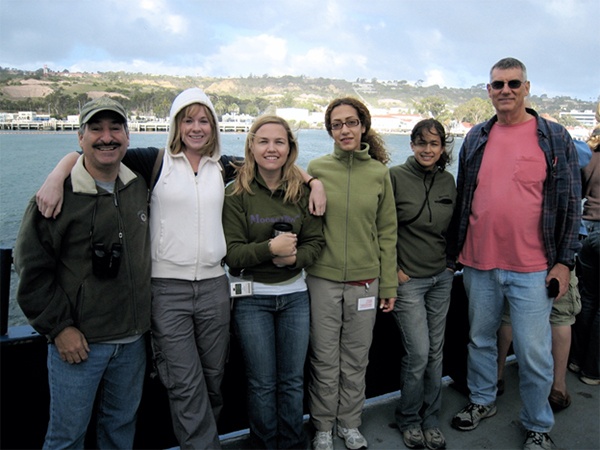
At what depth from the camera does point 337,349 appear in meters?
2.16

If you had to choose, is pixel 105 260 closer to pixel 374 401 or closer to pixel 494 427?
pixel 374 401

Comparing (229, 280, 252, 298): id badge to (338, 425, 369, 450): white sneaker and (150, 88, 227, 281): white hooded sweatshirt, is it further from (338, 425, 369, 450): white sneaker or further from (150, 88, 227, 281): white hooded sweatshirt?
(338, 425, 369, 450): white sneaker

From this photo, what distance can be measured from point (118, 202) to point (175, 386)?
0.76m

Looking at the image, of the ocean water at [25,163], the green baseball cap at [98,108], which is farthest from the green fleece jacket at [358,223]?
the green baseball cap at [98,108]

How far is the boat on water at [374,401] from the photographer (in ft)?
6.05

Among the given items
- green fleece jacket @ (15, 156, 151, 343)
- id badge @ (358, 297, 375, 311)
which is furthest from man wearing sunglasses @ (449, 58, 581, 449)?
green fleece jacket @ (15, 156, 151, 343)

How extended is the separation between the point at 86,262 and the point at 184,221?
39 cm

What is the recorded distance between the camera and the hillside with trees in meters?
65.3

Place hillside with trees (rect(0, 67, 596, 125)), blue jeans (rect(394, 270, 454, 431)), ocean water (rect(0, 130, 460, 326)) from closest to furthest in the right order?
blue jeans (rect(394, 270, 454, 431))
ocean water (rect(0, 130, 460, 326))
hillside with trees (rect(0, 67, 596, 125))

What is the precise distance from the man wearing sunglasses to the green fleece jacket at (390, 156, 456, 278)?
155 mm

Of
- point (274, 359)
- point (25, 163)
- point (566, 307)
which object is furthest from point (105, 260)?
point (25, 163)

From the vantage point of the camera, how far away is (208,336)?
1911 millimetres

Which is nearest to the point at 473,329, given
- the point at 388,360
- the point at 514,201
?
the point at 388,360

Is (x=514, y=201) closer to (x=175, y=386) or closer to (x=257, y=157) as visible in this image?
(x=257, y=157)
